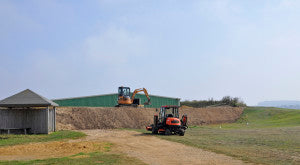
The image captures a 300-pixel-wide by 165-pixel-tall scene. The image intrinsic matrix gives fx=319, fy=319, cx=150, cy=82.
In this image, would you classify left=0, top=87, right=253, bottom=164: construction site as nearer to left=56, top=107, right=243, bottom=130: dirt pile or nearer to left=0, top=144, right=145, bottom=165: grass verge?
left=56, top=107, right=243, bottom=130: dirt pile

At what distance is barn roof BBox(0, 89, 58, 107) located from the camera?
24.5m

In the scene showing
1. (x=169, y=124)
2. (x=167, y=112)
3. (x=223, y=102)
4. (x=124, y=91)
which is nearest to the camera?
(x=169, y=124)

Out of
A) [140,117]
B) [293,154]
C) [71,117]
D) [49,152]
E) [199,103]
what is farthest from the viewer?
[199,103]

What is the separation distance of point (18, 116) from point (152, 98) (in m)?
32.8

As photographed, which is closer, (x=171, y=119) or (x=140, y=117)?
(x=171, y=119)

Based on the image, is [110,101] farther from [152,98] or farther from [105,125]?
[105,125]

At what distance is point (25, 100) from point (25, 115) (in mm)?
1345

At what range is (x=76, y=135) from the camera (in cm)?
2450

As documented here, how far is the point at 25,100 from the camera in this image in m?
24.9

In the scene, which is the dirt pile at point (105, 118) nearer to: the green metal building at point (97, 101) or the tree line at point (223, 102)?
the green metal building at point (97, 101)

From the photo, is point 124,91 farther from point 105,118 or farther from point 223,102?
point 223,102

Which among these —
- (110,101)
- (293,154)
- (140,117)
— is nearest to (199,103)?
(110,101)

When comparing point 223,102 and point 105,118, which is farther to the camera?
point 223,102

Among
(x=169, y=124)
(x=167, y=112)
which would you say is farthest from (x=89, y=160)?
(x=167, y=112)
